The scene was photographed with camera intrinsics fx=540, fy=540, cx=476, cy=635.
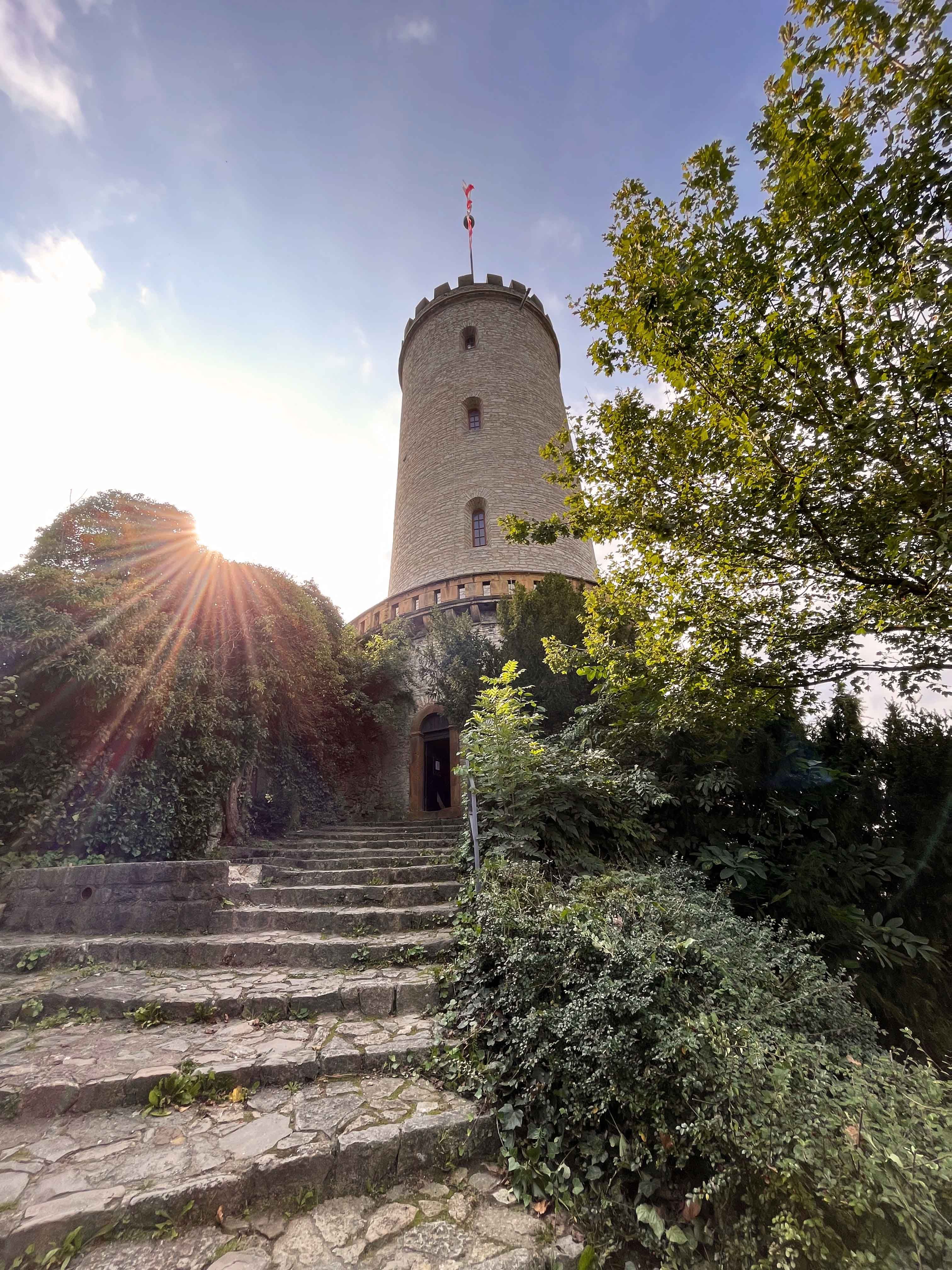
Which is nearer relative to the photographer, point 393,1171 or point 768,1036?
point 768,1036

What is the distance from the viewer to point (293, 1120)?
2580mm

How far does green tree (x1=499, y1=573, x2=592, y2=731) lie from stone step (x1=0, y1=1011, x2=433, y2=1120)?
6338mm

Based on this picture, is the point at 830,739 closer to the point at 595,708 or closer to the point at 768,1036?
the point at 595,708

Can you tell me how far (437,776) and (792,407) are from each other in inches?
484

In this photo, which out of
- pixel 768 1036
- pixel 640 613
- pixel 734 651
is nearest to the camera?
pixel 768 1036

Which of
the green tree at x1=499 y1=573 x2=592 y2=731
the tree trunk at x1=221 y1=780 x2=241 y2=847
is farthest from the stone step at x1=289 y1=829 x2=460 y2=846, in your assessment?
the green tree at x1=499 y1=573 x2=592 y2=731

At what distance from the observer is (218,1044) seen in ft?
10.5

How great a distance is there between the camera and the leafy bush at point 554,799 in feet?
16.2

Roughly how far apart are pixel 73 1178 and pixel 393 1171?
4.35 feet

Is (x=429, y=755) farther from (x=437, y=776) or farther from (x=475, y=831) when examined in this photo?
(x=475, y=831)

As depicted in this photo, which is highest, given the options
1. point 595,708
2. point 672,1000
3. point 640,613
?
point 640,613

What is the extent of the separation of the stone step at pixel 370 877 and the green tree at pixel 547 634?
4.18 meters

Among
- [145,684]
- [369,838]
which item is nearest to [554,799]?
[369,838]

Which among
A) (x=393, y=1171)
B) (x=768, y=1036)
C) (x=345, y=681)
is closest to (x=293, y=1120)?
(x=393, y=1171)
